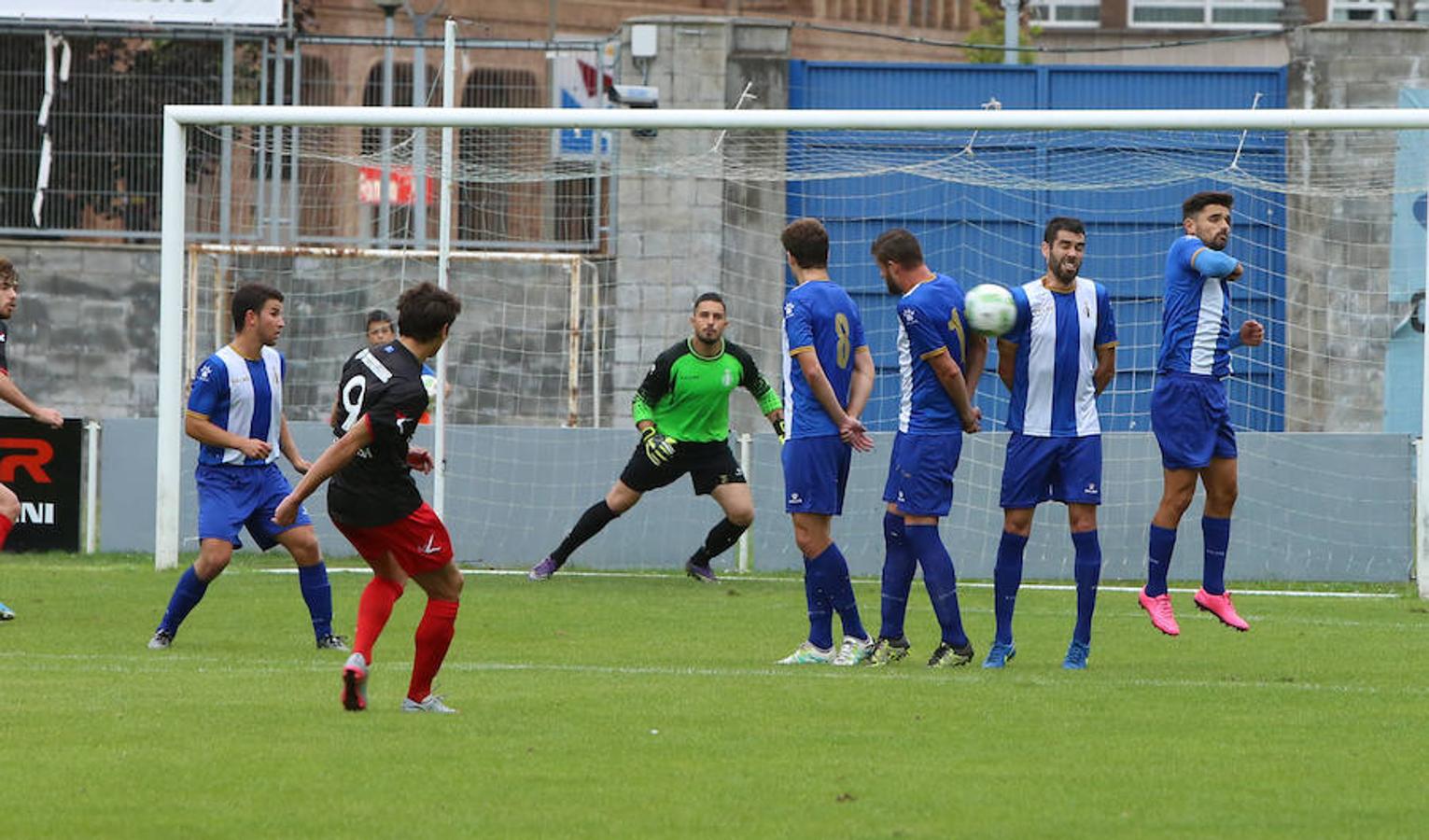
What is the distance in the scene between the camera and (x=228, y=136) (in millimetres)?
24406

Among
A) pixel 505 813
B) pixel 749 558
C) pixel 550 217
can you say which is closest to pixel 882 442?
pixel 749 558

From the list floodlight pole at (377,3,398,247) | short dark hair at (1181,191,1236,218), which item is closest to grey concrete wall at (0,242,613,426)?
floodlight pole at (377,3,398,247)

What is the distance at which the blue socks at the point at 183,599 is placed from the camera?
1182cm

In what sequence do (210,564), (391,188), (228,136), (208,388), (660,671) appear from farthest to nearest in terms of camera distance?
1. (391,188)
2. (228,136)
3. (208,388)
4. (210,564)
5. (660,671)

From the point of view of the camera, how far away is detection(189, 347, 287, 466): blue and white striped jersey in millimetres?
11914

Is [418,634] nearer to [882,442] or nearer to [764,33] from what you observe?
[882,442]

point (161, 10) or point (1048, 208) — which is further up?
point (161, 10)

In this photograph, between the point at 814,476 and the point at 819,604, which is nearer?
the point at 814,476

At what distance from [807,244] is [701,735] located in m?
3.29

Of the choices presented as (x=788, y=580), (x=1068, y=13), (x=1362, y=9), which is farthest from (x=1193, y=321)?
(x=1068, y=13)

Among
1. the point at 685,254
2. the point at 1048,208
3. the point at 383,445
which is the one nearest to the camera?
the point at 383,445

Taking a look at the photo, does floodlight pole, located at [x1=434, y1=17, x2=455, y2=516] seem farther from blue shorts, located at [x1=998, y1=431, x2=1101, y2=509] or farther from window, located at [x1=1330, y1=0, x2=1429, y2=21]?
window, located at [x1=1330, y1=0, x2=1429, y2=21]

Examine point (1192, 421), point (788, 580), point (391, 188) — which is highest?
point (391, 188)

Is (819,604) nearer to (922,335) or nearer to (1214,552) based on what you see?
(922,335)
